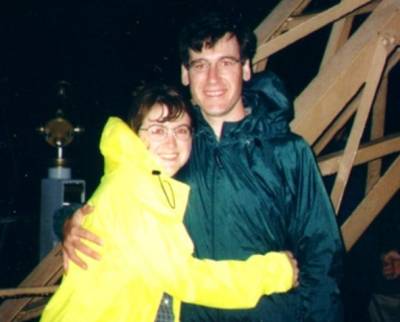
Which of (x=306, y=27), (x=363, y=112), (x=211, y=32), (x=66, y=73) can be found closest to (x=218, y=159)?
(x=211, y=32)

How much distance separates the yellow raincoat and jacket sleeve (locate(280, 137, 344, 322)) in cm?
11

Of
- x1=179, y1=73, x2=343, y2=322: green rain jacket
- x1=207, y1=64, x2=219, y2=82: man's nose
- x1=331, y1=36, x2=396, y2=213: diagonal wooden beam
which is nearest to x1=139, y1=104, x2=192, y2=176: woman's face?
x1=179, y1=73, x2=343, y2=322: green rain jacket

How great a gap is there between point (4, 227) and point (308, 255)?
5.18 m

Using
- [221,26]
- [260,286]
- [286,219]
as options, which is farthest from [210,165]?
[221,26]

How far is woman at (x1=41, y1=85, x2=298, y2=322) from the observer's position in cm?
163

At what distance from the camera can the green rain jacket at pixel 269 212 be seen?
1.84 metres

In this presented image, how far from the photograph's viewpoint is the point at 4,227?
600 centimetres

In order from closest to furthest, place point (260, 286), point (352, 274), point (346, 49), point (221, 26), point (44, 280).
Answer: point (260, 286)
point (221, 26)
point (346, 49)
point (44, 280)
point (352, 274)

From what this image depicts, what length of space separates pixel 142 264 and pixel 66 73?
233 inches

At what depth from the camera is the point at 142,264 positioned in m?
1.64

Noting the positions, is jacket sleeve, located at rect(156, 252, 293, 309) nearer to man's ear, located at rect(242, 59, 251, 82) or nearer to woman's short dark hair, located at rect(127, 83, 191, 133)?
woman's short dark hair, located at rect(127, 83, 191, 133)

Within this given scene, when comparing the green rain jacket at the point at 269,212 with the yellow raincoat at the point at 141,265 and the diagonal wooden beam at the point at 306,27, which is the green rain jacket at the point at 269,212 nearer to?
the yellow raincoat at the point at 141,265

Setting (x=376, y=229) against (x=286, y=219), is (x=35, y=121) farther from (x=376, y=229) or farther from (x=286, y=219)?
(x=286, y=219)

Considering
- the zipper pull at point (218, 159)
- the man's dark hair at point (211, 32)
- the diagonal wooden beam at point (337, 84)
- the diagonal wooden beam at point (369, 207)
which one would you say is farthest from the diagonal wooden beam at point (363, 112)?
the zipper pull at point (218, 159)
